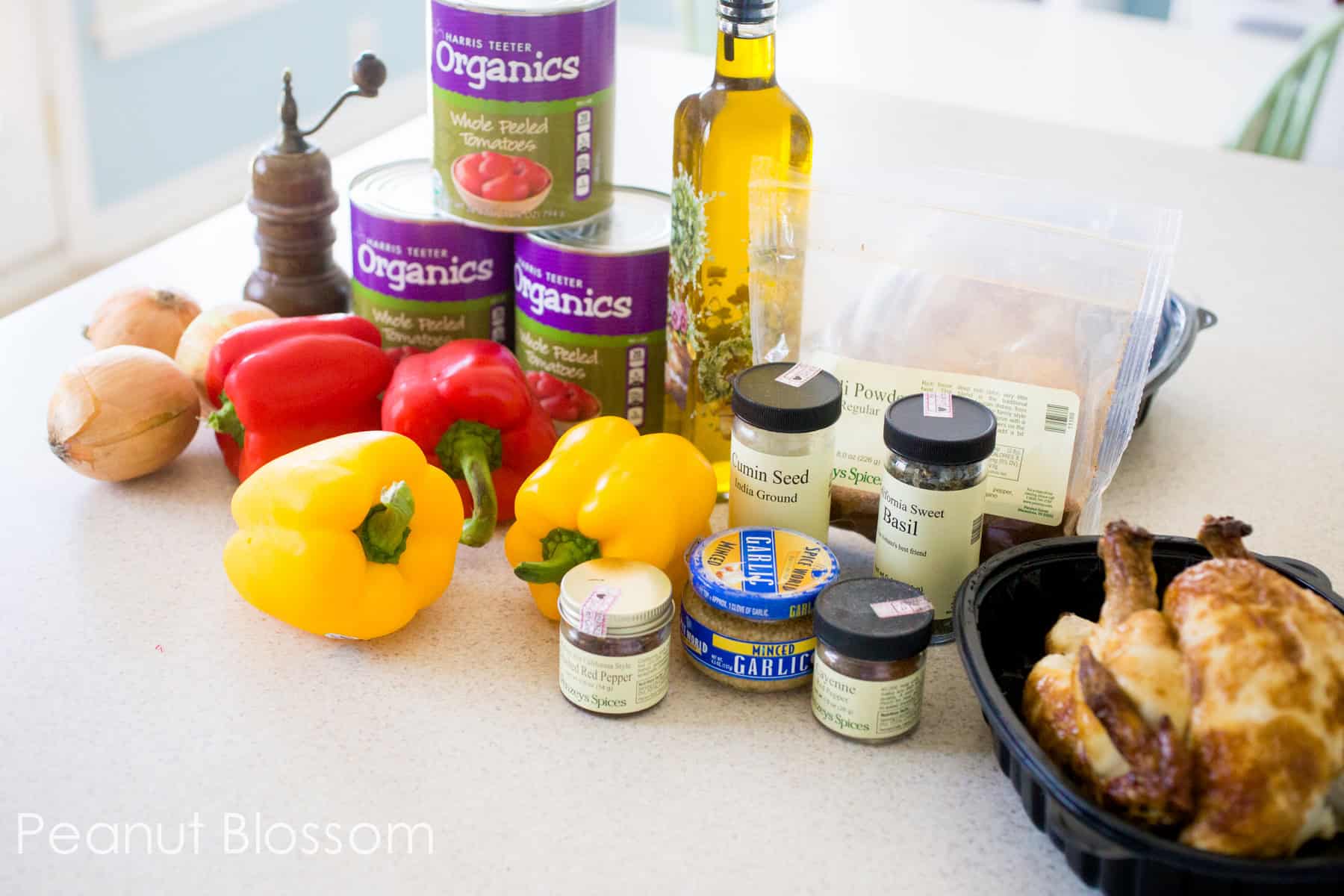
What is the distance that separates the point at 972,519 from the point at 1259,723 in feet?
0.91

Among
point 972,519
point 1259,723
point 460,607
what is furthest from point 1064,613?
point 460,607

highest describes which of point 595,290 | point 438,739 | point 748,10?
point 748,10

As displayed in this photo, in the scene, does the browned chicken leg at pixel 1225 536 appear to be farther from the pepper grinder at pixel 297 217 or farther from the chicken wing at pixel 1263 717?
the pepper grinder at pixel 297 217

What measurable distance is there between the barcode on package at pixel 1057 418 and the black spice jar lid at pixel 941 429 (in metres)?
0.06

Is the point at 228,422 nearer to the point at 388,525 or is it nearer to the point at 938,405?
the point at 388,525

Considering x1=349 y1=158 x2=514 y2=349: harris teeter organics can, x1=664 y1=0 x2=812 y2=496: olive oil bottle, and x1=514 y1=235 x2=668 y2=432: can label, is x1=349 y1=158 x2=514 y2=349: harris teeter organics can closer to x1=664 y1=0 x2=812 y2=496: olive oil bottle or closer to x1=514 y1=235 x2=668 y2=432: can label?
x1=514 y1=235 x2=668 y2=432: can label

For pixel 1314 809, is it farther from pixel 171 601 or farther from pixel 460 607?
pixel 171 601

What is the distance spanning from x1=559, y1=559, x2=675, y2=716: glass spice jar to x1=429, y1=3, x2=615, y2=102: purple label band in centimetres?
41

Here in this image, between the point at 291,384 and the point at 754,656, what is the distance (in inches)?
18.8

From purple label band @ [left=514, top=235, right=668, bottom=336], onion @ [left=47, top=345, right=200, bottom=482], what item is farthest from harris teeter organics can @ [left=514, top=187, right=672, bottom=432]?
onion @ [left=47, top=345, right=200, bottom=482]

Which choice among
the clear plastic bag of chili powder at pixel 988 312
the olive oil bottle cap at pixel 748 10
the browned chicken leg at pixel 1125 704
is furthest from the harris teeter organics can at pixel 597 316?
the browned chicken leg at pixel 1125 704

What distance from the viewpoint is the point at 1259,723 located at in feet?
2.31

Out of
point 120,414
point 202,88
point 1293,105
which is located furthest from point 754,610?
point 202,88

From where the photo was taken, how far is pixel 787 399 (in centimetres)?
96
